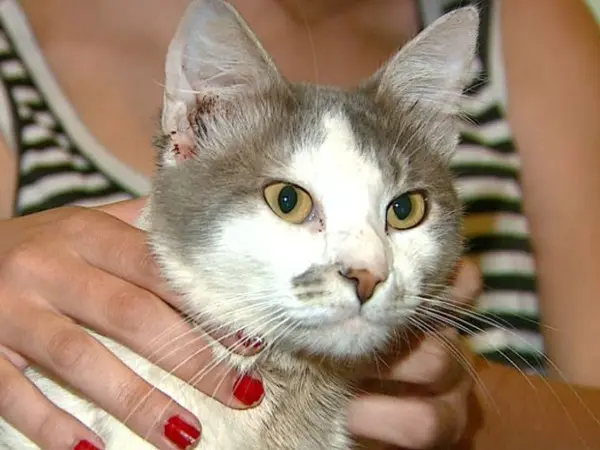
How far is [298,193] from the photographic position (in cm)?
63

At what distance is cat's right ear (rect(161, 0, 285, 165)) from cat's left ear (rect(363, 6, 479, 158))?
12cm

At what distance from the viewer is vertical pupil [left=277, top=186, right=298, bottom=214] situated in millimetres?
628

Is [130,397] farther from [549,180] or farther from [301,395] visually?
[549,180]

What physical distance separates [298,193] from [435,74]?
0.23m

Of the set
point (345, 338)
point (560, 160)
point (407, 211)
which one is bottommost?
point (345, 338)

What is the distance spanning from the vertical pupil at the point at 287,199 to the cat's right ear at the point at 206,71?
0.11 metres

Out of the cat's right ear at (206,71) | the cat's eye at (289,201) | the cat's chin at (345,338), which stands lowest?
the cat's chin at (345,338)

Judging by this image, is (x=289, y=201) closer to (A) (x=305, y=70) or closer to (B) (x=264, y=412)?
(B) (x=264, y=412)

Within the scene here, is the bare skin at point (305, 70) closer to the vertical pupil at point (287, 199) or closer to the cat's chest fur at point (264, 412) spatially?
the cat's chest fur at point (264, 412)

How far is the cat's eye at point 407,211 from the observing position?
678 mm

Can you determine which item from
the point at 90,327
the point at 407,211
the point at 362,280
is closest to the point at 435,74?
the point at 407,211

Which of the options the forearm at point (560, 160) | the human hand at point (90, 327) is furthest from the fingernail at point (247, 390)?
the forearm at point (560, 160)

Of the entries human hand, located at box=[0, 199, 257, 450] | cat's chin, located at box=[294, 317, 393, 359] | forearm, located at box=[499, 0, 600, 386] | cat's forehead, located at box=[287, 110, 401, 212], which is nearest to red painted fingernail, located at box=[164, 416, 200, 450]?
human hand, located at box=[0, 199, 257, 450]

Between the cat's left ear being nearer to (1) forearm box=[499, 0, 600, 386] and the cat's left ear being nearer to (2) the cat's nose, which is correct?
(2) the cat's nose
